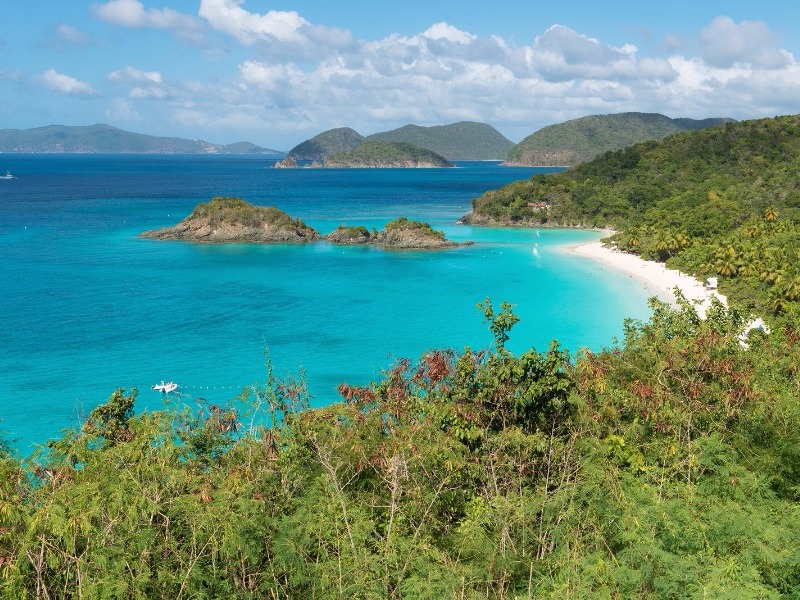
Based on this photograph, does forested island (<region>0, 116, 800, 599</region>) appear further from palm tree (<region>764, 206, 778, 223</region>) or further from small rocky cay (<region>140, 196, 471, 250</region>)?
small rocky cay (<region>140, 196, 471, 250</region>)

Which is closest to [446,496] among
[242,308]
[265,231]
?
[242,308]

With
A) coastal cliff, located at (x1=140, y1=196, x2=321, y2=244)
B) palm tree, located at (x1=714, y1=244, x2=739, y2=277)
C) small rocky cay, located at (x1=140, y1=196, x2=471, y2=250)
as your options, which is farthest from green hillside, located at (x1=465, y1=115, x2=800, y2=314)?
coastal cliff, located at (x1=140, y1=196, x2=321, y2=244)

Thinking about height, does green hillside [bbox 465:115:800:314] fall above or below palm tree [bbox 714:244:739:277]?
above

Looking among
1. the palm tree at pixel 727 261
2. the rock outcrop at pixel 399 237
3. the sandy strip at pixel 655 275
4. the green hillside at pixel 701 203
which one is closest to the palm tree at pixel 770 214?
the green hillside at pixel 701 203

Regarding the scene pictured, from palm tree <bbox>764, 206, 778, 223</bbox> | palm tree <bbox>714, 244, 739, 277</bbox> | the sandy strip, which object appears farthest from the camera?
palm tree <bbox>764, 206, 778, 223</bbox>

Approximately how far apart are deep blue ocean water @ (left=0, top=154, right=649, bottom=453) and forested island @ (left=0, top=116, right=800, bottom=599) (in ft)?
12.7

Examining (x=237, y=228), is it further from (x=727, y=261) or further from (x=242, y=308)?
(x=727, y=261)

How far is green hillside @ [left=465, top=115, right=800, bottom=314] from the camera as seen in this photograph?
4431 cm

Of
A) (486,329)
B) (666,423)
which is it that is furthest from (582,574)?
(486,329)

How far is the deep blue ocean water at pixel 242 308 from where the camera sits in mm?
29422

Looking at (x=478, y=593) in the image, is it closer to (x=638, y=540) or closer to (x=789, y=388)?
(x=638, y=540)

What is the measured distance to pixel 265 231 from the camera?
75312mm

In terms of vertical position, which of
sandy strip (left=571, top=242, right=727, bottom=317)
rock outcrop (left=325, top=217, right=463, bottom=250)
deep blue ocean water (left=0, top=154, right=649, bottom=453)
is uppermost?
rock outcrop (left=325, top=217, right=463, bottom=250)

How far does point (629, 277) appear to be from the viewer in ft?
173
